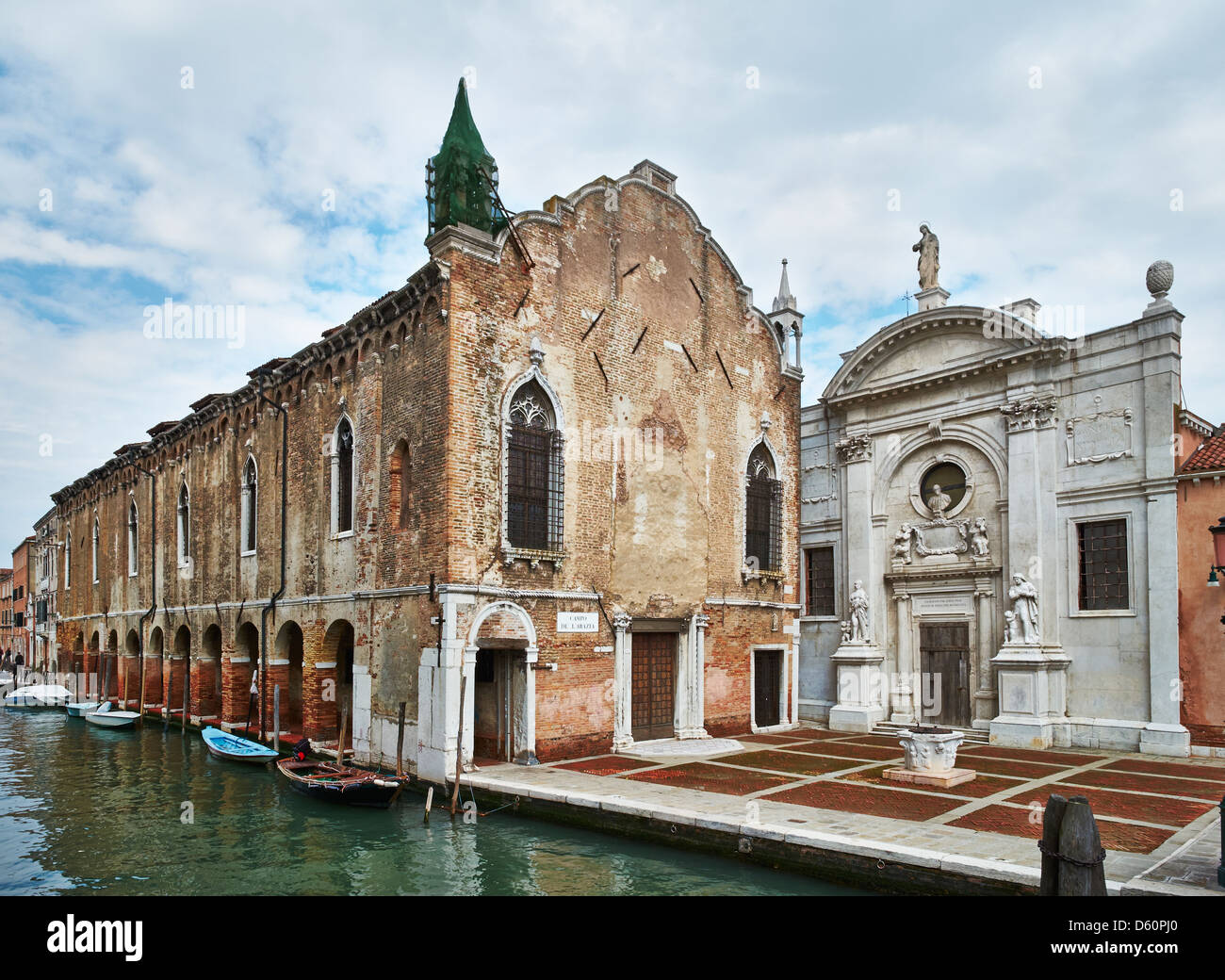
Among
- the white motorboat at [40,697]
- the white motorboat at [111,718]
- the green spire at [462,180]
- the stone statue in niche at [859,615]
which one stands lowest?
the white motorboat at [40,697]

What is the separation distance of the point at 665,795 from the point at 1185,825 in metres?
6.60

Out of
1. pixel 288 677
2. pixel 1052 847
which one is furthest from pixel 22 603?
pixel 1052 847

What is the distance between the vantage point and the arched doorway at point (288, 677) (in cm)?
2122

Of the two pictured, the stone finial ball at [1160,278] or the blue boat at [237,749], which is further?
the blue boat at [237,749]

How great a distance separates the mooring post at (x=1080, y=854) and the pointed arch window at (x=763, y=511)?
14.3 metres

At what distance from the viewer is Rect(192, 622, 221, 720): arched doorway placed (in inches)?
1035

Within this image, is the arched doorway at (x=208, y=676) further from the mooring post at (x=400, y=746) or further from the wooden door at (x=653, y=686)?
the wooden door at (x=653, y=686)

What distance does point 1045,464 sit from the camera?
1917 cm

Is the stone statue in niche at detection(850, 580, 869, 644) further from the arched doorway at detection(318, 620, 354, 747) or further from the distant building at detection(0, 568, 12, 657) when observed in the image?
the distant building at detection(0, 568, 12, 657)

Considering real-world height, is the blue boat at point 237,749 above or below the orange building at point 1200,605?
below

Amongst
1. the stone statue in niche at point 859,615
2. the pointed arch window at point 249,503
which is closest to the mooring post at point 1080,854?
the stone statue in niche at point 859,615

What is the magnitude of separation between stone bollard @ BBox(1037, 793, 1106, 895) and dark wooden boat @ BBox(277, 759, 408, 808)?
34.3 feet

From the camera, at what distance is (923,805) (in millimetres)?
12375
